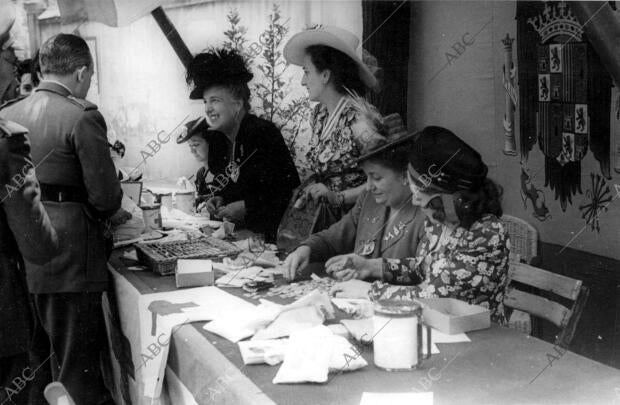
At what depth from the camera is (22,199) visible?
2.09 m

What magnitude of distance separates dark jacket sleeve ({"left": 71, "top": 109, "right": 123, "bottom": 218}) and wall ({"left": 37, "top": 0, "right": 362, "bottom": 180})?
1.38m

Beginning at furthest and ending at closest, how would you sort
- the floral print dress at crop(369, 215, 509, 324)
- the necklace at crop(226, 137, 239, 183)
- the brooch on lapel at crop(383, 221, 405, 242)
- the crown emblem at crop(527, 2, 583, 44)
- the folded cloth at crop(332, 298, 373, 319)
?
the necklace at crop(226, 137, 239, 183)
the crown emblem at crop(527, 2, 583, 44)
the brooch on lapel at crop(383, 221, 405, 242)
the floral print dress at crop(369, 215, 509, 324)
the folded cloth at crop(332, 298, 373, 319)

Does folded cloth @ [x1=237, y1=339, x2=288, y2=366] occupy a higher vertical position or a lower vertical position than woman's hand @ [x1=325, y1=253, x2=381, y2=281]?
lower

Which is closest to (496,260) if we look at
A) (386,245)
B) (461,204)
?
(461,204)

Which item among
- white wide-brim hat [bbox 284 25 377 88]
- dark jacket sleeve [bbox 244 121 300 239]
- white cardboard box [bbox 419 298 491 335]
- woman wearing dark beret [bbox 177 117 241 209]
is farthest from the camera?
woman wearing dark beret [bbox 177 117 241 209]

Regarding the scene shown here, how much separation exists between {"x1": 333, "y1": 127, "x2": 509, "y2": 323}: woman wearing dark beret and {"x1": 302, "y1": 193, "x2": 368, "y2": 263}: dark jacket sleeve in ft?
1.83

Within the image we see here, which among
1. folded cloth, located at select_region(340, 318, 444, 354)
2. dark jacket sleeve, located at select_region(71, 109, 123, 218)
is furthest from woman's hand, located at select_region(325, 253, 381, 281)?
dark jacket sleeve, located at select_region(71, 109, 123, 218)

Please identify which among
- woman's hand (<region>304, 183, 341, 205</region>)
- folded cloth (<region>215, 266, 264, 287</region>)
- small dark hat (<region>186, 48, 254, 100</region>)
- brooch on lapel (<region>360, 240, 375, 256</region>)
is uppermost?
small dark hat (<region>186, 48, 254, 100</region>)

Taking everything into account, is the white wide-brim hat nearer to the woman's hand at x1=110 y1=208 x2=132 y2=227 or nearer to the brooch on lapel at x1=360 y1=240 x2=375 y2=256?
the brooch on lapel at x1=360 y1=240 x2=375 y2=256

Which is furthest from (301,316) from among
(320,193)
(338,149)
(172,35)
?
(172,35)

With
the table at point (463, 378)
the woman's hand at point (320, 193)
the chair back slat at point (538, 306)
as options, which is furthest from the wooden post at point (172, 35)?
the table at point (463, 378)

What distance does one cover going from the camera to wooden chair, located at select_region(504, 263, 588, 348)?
1898 millimetres

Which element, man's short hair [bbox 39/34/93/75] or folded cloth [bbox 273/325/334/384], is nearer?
folded cloth [bbox 273/325/334/384]

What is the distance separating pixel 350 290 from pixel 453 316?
0.46 meters
